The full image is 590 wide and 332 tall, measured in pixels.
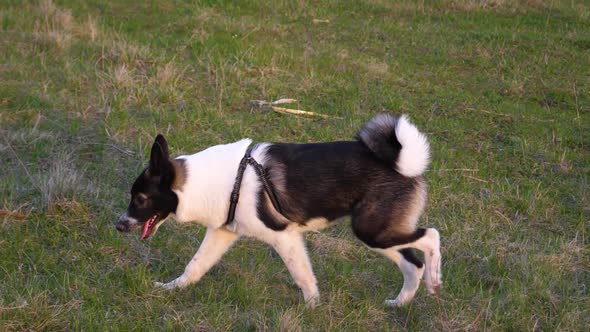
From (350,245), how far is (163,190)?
4.87 feet

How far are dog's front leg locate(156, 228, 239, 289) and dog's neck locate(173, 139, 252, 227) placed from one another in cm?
19

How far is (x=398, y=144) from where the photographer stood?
3947 millimetres

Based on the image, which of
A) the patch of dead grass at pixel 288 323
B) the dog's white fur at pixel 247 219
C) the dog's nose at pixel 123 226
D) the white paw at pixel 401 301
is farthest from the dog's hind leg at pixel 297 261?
the dog's nose at pixel 123 226

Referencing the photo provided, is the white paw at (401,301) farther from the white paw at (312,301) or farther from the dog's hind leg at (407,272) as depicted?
the white paw at (312,301)

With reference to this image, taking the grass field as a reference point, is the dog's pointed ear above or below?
above

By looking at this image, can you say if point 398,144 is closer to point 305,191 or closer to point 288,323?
point 305,191

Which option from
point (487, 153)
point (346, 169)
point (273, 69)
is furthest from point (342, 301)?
point (273, 69)

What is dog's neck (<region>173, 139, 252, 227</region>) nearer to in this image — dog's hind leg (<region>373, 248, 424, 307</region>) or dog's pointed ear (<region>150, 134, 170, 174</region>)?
dog's pointed ear (<region>150, 134, 170, 174</region>)

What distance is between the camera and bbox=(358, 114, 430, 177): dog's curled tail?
3.91 m

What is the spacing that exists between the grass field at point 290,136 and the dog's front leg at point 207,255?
0.08 m

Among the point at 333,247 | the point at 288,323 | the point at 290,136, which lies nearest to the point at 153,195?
the point at 288,323

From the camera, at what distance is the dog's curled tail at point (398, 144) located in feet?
12.8

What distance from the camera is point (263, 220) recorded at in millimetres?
3922

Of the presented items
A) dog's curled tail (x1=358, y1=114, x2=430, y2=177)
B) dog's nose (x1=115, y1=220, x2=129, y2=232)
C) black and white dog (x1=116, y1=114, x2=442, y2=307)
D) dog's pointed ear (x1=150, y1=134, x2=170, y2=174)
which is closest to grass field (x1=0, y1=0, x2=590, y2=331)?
dog's nose (x1=115, y1=220, x2=129, y2=232)
